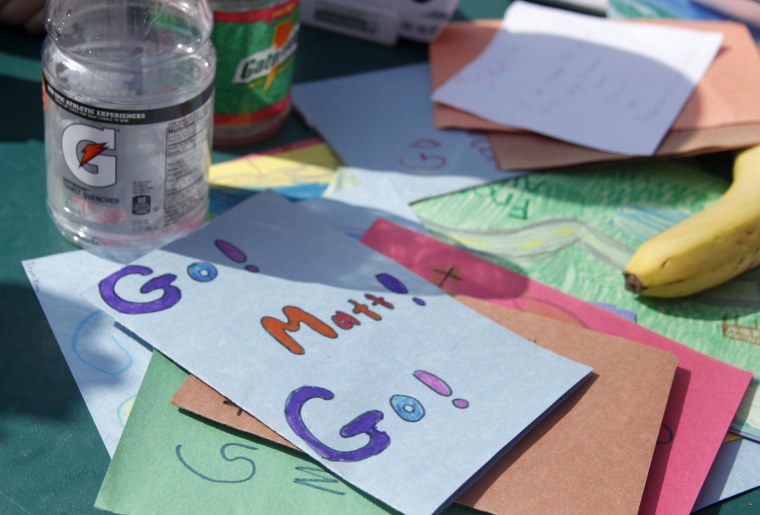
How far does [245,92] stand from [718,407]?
19.7 inches

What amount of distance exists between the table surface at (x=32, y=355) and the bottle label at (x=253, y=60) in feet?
0.14

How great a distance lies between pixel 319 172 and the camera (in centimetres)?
87

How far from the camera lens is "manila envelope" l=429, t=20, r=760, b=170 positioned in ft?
3.04

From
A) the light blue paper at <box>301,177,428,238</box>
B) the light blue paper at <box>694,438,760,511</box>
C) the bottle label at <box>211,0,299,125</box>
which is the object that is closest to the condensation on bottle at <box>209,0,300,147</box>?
the bottle label at <box>211,0,299,125</box>

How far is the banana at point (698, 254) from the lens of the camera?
760 mm

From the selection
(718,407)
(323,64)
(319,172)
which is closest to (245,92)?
(319,172)

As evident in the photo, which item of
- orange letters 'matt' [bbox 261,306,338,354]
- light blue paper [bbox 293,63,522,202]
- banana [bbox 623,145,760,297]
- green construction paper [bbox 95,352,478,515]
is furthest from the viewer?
light blue paper [bbox 293,63,522,202]

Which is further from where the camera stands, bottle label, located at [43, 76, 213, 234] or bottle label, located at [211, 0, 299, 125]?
bottle label, located at [211, 0, 299, 125]

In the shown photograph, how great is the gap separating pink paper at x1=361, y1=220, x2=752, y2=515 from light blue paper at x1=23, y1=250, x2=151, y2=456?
0.23 meters

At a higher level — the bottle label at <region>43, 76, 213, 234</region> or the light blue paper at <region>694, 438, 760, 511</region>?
the bottle label at <region>43, 76, 213, 234</region>

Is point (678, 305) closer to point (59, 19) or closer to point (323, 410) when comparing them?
point (323, 410)

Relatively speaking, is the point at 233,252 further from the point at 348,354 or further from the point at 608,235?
the point at 608,235

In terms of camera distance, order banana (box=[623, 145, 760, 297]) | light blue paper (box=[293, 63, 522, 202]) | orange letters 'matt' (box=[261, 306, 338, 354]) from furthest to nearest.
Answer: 1. light blue paper (box=[293, 63, 522, 202])
2. banana (box=[623, 145, 760, 297])
3. orange letters 'matt' (box=[261, 306, 338, 354])

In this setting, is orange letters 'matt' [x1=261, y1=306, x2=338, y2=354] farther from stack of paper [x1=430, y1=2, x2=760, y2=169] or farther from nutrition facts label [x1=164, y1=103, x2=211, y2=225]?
stack of paper [x1=430, y1=2, x2=760, y2=169]
